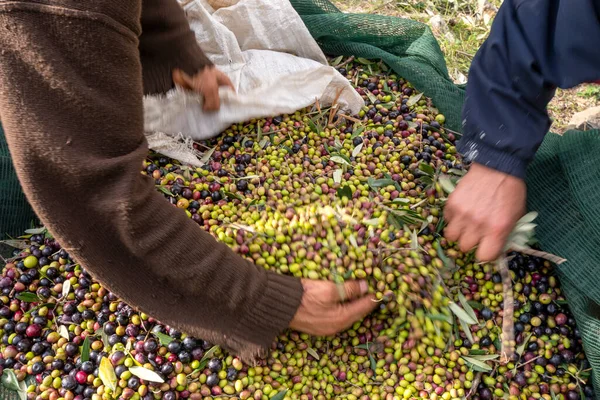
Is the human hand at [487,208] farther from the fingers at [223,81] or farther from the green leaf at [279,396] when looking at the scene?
the fingers at [223,81]

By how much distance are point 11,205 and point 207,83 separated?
0.93 m

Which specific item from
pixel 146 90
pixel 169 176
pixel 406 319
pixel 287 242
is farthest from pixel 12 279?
pixel 406 319

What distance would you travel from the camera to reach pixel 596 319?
1657 mm

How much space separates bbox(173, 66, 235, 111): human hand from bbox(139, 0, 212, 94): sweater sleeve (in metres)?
0.02

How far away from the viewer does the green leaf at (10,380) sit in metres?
1.64

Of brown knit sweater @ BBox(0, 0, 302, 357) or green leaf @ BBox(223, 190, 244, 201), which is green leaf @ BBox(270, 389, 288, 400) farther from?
green leaf @ BBox(223, 190, 244, 201)

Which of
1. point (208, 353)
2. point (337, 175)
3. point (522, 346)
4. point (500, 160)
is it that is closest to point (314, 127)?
point (337, 175)

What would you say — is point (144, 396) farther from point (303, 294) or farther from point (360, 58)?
point (360, 58)

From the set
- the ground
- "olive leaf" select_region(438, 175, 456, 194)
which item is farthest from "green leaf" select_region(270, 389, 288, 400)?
the ground

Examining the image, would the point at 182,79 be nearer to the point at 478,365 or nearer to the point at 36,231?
the point at 36,231

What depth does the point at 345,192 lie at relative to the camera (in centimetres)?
190

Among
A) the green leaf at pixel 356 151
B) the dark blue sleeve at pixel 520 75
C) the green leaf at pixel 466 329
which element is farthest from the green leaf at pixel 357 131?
the green leaf at pixel 466 329

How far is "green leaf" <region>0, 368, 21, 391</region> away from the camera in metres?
1.64

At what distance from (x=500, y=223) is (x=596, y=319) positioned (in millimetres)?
466
